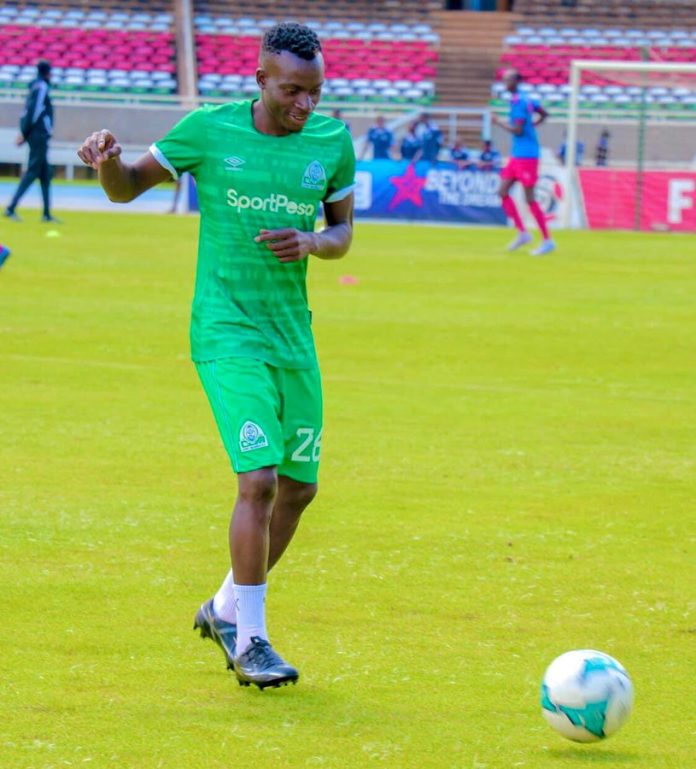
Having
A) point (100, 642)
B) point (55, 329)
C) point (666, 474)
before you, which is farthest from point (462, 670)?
point (55, 329)

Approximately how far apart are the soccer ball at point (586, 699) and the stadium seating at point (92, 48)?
44430mm

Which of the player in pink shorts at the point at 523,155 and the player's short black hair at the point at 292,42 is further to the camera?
the player in pink shorts at the point at 523,155

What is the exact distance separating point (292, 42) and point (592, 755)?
2533mm

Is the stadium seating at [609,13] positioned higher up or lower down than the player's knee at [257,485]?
lower down

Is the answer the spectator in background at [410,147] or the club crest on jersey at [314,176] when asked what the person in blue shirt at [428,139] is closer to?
the spectator in background at [410,147]

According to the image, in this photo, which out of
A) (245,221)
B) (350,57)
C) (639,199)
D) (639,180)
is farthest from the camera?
(350,57)

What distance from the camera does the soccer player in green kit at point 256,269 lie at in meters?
5.10

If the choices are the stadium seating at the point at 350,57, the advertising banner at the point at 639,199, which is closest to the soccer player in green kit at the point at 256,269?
the advertising banner at the point at 639,199

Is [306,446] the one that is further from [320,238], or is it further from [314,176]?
[314,176]

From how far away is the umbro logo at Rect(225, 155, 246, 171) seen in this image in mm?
5270

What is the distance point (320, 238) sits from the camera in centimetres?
530

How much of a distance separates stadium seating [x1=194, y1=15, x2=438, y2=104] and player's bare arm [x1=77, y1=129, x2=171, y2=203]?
43496 mm

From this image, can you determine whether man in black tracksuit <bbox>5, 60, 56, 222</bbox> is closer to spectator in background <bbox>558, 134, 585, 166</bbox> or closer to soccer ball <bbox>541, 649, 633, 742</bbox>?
spectator in background <bbox>558, 134, 585, 166</bbox>

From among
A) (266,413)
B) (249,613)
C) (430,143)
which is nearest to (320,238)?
(266,413)
